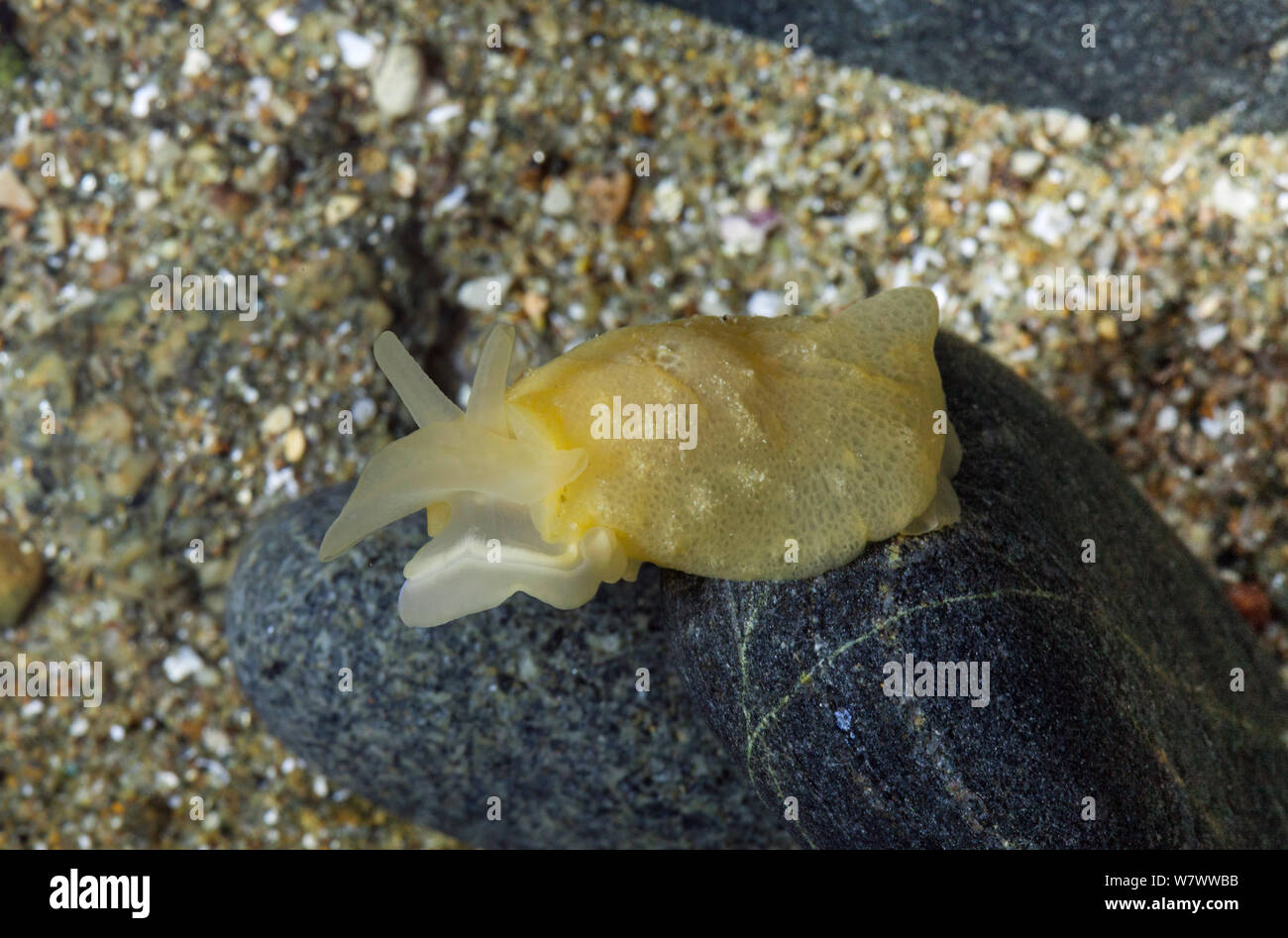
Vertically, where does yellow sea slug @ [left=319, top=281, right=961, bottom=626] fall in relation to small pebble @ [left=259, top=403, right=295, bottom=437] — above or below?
below

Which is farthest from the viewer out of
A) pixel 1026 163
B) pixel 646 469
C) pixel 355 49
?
pixel 355 49

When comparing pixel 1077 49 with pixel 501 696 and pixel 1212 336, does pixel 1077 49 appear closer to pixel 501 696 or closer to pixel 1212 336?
pixel 1212 336

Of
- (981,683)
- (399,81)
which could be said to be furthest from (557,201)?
(981,683)


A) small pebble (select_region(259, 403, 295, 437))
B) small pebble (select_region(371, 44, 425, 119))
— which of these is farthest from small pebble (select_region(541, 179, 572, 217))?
small pebble (select_region(259, 403, 295, 437))

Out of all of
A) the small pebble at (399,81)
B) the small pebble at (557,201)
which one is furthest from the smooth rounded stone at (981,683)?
the small pebble at (399,81)

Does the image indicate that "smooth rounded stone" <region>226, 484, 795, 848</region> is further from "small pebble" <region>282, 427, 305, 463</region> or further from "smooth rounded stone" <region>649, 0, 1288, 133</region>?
"smooth rounded stone" <region>649, 0, 1288, 133</region>

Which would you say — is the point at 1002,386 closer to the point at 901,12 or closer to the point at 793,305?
the point at 793,305

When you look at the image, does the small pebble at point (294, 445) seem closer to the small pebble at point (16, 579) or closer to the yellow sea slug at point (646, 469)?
the small pebble at point (16, 579)
